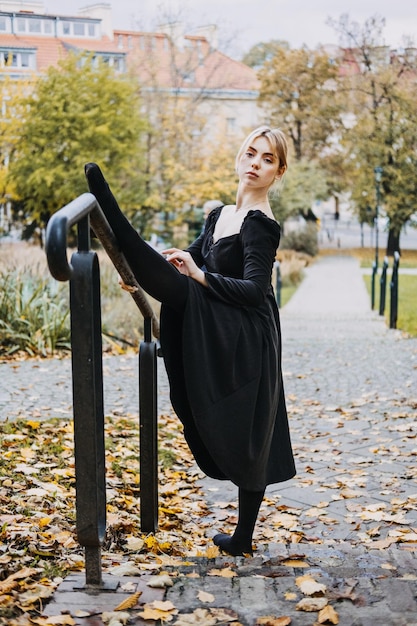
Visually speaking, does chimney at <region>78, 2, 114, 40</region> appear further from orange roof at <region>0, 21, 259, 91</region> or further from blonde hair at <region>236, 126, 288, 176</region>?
blonde hair at <region>236, 126, 288, 176</region>

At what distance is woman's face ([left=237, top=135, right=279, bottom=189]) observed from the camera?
2.69 meters

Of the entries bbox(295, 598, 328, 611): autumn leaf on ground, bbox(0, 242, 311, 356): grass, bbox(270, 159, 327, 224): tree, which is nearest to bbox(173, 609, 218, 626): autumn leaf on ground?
bbox(295, 598, 328, 611): autumn leaf on ground

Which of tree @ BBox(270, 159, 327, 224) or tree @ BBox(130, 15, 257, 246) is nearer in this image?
tree @ BBox(130, 15, 257, 246)

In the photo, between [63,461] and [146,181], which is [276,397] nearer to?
[63,461]

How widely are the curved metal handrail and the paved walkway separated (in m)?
0.81

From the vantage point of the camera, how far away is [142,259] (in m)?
2.25

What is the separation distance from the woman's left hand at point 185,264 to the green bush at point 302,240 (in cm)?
2819

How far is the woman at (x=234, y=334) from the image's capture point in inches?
94.5

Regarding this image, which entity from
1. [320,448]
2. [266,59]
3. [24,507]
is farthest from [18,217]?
[24,507]

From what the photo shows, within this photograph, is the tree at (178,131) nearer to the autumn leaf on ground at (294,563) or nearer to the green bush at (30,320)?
the green bush at (30,320)

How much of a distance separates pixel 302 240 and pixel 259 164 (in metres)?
28.4

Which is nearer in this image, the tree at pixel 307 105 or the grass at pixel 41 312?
the grass at pixel 41 312

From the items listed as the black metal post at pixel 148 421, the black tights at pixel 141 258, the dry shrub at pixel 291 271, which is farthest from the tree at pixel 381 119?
the black tights at pixel 141 258

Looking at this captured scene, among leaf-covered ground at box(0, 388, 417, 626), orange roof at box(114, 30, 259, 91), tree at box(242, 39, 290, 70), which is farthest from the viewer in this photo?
tree at box(242, 39, 290, 70)
